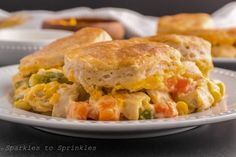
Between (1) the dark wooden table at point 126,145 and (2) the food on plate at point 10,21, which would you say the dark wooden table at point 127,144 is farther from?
(2) the food on plate at point 10,21

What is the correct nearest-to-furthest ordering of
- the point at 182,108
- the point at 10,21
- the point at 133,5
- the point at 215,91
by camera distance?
the point at 182,108 < the point at 215,91 < the point at 10,21 < the point at 133,5

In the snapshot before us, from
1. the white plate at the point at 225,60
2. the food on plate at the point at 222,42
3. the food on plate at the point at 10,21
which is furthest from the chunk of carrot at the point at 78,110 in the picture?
the food on plate at the point at 10,21

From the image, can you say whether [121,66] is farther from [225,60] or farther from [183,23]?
[183,23]

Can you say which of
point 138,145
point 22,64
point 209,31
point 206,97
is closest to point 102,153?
point 138,145

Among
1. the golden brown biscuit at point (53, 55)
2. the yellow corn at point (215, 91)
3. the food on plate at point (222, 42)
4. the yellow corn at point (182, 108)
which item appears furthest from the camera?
the food on plate at point (222, 42)

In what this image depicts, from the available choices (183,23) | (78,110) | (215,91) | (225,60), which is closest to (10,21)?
(183,23)

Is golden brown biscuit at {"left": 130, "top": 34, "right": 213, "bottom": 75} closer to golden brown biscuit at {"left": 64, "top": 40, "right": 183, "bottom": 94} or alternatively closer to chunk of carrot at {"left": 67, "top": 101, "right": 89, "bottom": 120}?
golden brown biscuit at {"left": 64, "top": 40, "right": 183, "bottom": 94}
